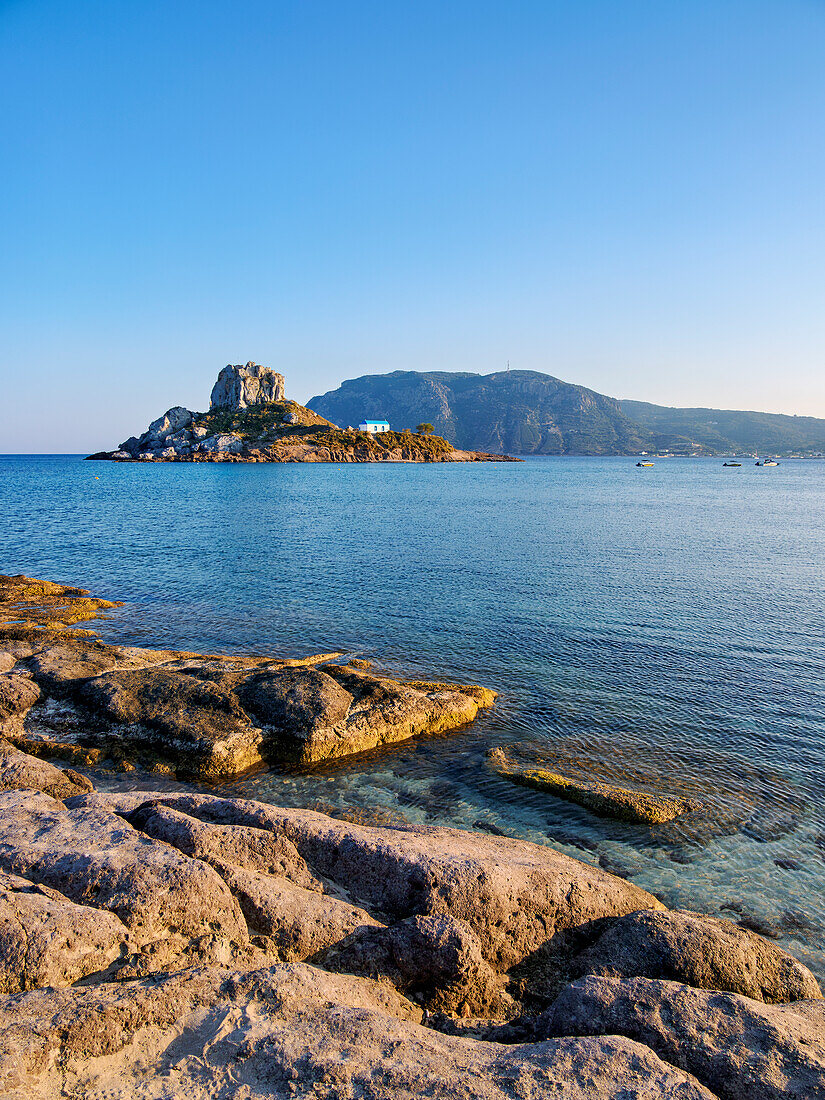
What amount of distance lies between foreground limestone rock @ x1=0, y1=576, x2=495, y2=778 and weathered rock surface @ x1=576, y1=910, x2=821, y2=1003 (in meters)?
10.5

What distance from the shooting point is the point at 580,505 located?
91.8 metres

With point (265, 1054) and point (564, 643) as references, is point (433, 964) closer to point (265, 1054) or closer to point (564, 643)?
point (265, 1054)

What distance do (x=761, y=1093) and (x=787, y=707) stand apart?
18.1 m

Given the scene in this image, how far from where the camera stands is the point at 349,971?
8.90 metres

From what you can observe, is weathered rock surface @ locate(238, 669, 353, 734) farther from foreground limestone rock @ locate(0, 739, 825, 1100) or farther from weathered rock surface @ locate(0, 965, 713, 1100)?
weathered rock surface @ locate(0, 965, 713, 1100)

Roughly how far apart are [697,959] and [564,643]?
63.6ft

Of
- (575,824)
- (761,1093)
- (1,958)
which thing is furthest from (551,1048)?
(575,824)

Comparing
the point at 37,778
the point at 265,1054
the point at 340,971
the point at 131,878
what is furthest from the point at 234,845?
the point at 37,778

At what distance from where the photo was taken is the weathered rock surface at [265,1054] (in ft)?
20.3

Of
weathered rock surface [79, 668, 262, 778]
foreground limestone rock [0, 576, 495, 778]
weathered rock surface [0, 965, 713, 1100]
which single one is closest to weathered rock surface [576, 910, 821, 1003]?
weathered rock surface [0, 965, 713, 1100]

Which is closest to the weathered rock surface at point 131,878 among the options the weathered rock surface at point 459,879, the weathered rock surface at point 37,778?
the weathered rock surface at point 459,879

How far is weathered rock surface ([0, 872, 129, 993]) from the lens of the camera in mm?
7500

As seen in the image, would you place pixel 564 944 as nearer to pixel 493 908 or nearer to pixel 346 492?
pixel 493 908

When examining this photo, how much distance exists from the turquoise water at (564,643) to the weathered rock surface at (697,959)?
2163 mm
